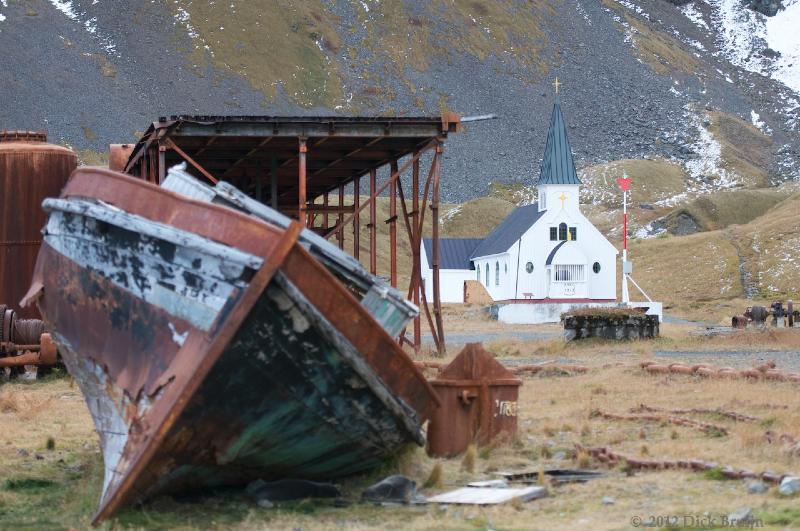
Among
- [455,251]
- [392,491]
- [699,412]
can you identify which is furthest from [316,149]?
[455,251]

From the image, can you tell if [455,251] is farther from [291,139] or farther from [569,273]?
[291,139]

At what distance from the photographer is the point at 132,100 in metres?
114

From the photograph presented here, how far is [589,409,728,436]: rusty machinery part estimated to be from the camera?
546 inches

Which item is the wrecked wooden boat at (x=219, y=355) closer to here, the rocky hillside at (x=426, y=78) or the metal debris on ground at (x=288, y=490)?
the metal debris on ground at (x=288, y=490)

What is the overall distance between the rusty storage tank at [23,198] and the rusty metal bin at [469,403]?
42.3 ft

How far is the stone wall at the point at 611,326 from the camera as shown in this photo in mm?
31416

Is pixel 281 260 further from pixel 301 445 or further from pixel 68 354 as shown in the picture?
pixel 68 354

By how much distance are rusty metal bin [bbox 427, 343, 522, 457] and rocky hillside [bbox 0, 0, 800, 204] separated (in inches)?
3600

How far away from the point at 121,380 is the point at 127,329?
42cm

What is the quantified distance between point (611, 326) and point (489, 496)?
21949mm

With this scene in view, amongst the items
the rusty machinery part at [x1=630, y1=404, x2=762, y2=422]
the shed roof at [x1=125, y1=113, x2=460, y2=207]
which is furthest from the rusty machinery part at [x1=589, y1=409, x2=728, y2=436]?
the shed roof at [x1=125, y1=113, x2=460, y2=207]

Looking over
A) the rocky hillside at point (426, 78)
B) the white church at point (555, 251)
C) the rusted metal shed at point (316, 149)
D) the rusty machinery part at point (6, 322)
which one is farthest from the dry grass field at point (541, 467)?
the rocky hillside at point (426, 78)

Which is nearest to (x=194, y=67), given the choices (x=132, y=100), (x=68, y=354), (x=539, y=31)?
(x=132, y=100)

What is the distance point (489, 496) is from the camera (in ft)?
33.8
